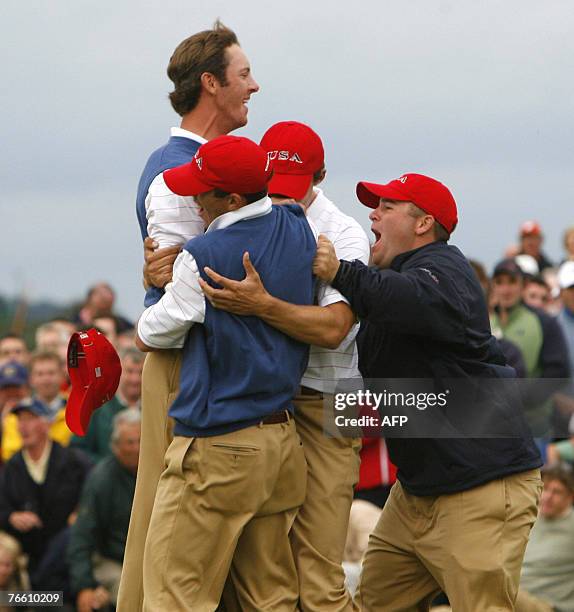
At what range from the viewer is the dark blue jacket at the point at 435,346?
5.29m

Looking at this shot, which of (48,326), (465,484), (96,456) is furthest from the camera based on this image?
A: (48,326)

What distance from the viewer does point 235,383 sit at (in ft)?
16.6

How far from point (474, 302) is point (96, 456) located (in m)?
4.07

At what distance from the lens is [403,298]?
5.26m

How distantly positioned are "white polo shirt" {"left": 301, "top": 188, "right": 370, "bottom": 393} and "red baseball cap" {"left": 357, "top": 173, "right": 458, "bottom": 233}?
0.19 metres

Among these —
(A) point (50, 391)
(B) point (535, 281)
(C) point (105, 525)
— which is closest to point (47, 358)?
(A) point (50, 391)

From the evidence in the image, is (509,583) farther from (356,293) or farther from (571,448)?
(571,448)

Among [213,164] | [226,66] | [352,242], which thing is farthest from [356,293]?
[226,66]

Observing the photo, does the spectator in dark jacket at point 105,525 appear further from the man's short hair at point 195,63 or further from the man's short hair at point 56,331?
the man's short hair at point 56,331

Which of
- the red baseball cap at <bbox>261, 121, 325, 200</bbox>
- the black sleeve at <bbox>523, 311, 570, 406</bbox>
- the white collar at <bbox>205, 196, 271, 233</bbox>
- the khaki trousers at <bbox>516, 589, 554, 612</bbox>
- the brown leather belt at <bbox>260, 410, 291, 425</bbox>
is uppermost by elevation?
the red baseball cap at <bbox>261, 121, 325, 200</bbox>

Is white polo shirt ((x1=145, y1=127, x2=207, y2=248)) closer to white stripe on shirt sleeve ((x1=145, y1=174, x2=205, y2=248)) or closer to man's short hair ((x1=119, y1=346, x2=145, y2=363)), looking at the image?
white stripe on shirt sleeve ((x1=145, y1=174, x2=205, y2=248))

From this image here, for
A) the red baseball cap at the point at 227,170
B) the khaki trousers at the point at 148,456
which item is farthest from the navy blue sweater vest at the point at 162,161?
the red baseball cap at the point at 227,170

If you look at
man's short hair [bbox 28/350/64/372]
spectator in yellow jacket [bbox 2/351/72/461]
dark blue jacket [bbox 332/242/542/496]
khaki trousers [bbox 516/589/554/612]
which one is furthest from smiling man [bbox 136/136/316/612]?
man's short hair [bbox 28/350/64/372]

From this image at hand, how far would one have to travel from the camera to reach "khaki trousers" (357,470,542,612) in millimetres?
5480
